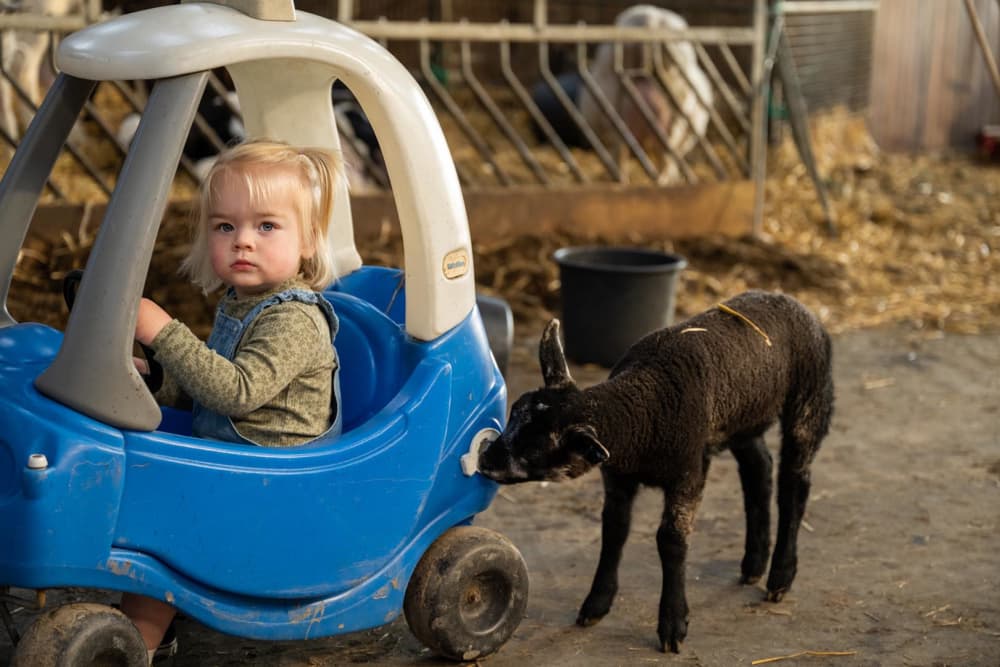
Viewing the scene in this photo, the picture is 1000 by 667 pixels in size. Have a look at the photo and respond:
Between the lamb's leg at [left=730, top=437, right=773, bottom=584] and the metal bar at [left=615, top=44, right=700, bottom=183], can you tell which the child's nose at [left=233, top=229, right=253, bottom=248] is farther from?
the metal bar at [left=615, top=44, right=700, bottom=183]

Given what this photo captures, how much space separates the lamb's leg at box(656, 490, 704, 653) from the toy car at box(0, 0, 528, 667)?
36 cm

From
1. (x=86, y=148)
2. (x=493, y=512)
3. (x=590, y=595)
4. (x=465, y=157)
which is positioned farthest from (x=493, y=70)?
(x=590, y=595)

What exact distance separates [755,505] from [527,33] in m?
4.03

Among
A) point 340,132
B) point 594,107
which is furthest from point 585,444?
point 594,107

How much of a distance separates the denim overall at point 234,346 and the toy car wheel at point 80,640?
49 cm

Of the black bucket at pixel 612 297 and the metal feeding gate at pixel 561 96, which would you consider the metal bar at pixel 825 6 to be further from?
the black bucket at pixel 612 297

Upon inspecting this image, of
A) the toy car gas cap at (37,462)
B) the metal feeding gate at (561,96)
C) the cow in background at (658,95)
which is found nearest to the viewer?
the toy car gas cap at (37,462)

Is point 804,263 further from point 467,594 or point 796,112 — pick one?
point 467,594

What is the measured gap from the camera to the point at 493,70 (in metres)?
12.1

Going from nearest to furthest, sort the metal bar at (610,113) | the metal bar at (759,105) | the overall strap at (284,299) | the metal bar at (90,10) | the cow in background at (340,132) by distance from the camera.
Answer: the overall strap at (284,299), the metal bar at (90,10), the cow in background at (340,132), the metal bar at (610,113), the metal bar at (759,105)

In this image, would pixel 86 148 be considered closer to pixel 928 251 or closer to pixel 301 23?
pixel 928 251

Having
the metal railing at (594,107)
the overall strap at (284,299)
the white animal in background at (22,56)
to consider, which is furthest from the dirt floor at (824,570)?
the white animal in background at (22,56)

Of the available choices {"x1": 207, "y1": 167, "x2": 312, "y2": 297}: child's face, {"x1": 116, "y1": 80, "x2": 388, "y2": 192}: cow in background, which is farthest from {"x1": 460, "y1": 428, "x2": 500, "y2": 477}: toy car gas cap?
{"x1": 116, "y1": 80, "x2": 388, "y2": 192}: cow in background

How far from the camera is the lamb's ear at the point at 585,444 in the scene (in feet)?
9.63
